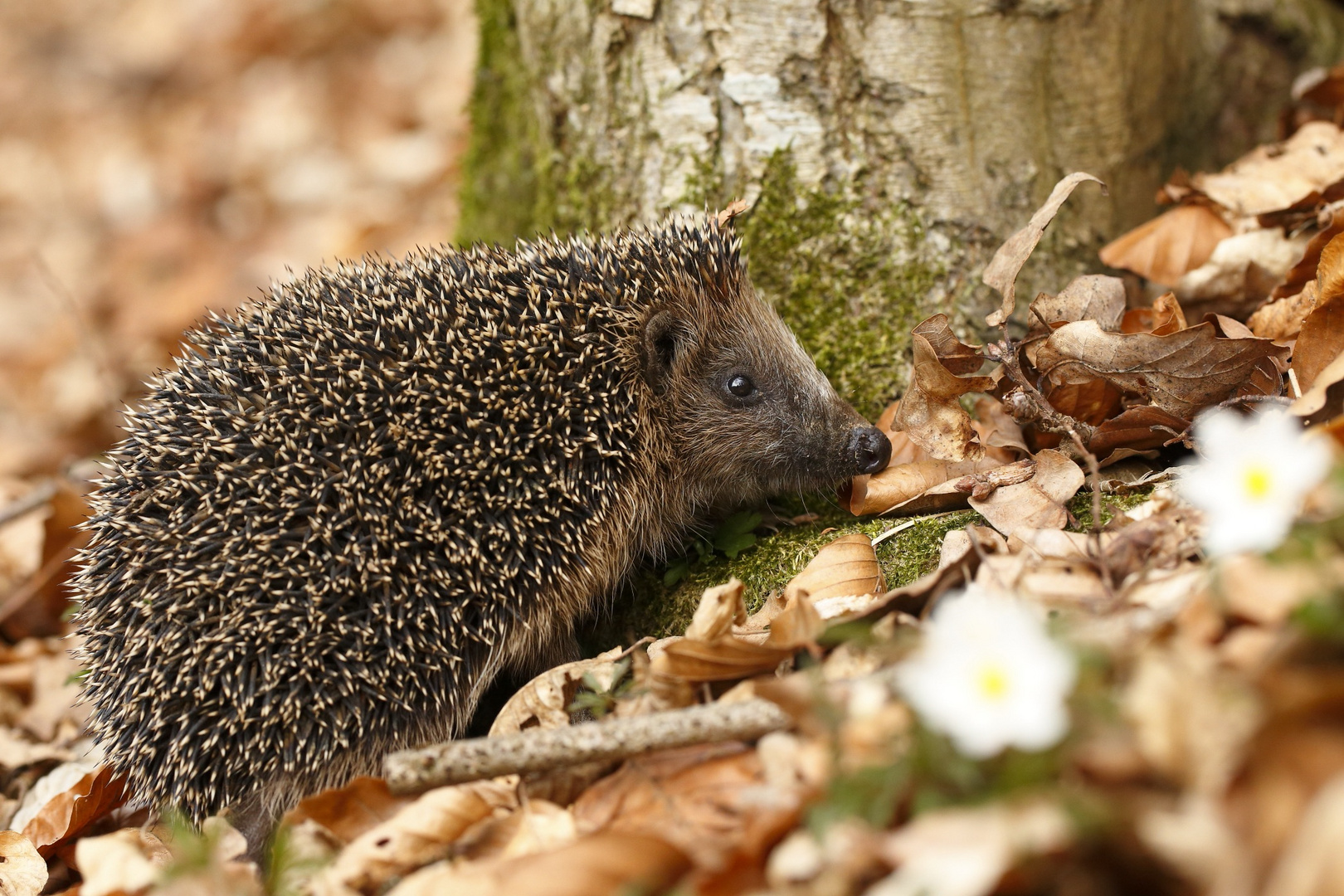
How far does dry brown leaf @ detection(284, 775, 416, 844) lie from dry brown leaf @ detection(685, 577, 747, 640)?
3.62ft

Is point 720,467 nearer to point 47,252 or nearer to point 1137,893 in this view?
point 1137,893

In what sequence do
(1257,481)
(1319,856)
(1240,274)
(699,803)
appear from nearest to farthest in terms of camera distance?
(1319,856) → (1257,481) → (699,803) → (1240,274)

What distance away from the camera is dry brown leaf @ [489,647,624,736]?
4.00 m

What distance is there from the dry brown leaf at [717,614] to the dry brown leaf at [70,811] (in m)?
2.66

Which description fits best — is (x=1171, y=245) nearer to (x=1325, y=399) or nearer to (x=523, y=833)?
(x=1325, y=399)

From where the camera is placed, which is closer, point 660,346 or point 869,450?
point 869,450

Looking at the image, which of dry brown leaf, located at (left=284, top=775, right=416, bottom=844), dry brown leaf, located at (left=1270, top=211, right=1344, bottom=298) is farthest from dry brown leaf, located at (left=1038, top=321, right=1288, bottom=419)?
dry brown leaf, located at (left=284, top=775, right=416, bottom=844)

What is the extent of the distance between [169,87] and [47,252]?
3.11 meters

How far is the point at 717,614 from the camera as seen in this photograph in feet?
11.6

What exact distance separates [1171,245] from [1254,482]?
3382 millimetres

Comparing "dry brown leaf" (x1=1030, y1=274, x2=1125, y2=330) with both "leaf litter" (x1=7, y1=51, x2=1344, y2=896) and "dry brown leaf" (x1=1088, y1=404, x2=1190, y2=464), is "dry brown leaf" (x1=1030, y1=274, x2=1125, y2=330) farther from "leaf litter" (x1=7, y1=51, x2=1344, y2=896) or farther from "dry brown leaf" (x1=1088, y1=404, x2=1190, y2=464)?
"dry brown leaf" (x1=1088, y1=404, x2=1190, y2=464)

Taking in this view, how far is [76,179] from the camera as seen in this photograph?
1490 cm

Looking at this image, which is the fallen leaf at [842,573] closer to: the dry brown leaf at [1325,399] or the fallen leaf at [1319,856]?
the dry brown leaf at [1325,399]

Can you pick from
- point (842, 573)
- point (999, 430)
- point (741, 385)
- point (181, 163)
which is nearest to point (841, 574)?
point (842, 573)
